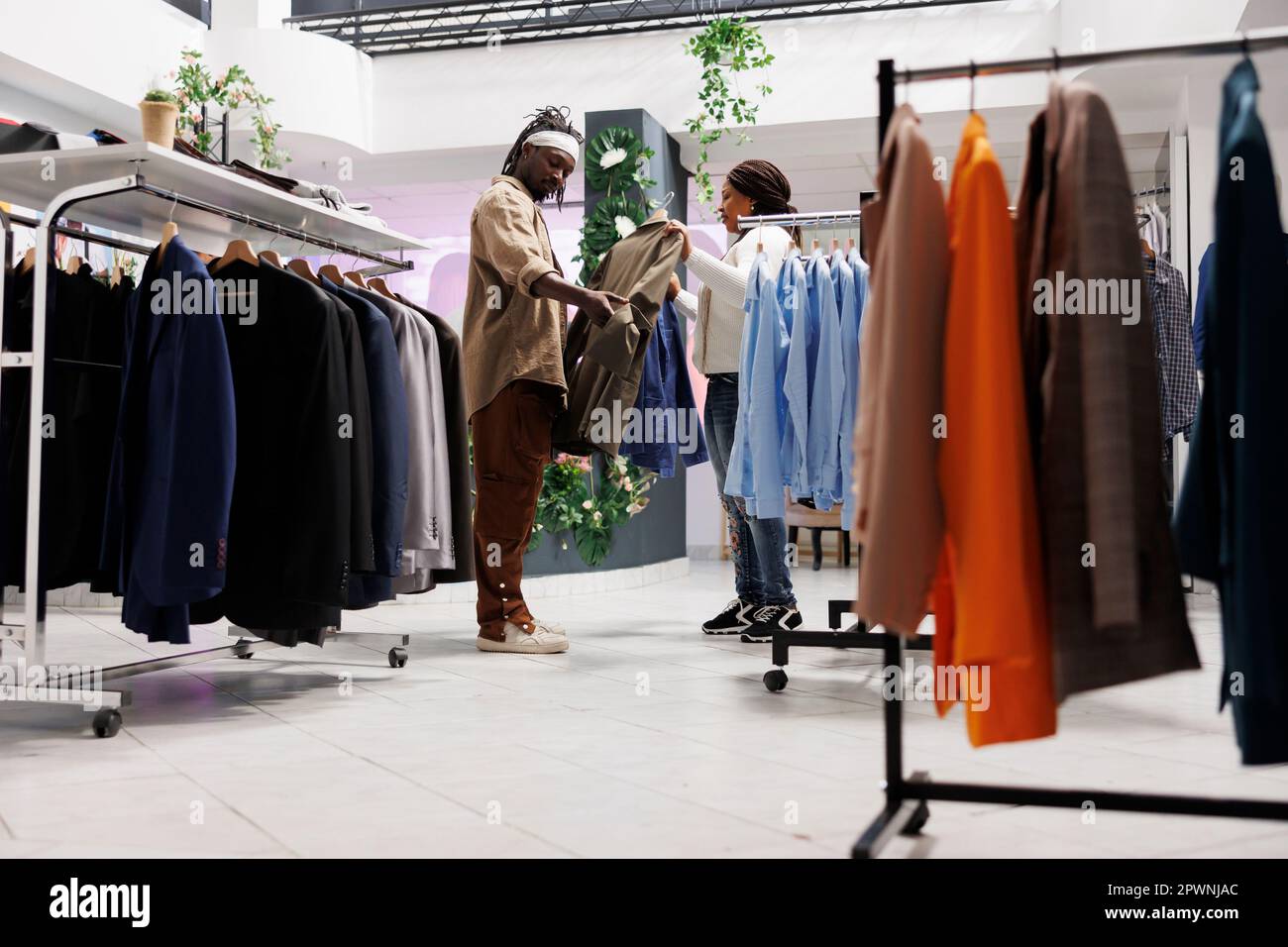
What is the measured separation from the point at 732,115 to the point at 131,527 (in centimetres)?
528

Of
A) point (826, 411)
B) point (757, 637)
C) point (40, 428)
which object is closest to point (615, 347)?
point (826, 411)

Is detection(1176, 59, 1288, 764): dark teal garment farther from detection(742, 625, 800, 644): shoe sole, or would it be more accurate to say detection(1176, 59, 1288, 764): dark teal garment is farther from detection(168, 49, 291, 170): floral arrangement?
detection(168, 49, 291, 170): floral arrangement

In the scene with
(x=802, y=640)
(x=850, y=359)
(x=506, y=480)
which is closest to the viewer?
(x=802, y=640)

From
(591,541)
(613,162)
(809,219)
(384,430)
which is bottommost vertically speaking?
(591,541)

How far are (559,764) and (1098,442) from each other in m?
1.39

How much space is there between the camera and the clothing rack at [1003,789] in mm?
1748

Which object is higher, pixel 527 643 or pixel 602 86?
pixel 602 86

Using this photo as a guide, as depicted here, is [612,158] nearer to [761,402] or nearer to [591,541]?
[591,541]

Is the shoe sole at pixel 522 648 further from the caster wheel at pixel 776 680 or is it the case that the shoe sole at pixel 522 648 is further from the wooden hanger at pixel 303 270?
the wooden hanger at pixel 303 270

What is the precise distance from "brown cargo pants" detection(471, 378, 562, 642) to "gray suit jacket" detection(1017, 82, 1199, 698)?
2607 mm

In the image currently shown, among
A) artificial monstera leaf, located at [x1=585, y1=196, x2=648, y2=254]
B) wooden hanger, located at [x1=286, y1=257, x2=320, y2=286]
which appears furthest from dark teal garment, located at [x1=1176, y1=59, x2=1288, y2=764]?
artificial monstera leaf, located at [x1=585, y1=196, x2=648, y2=254]

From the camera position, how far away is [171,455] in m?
2.78
